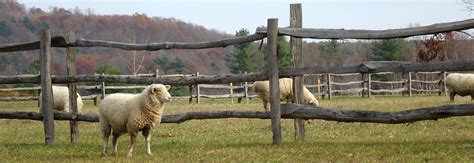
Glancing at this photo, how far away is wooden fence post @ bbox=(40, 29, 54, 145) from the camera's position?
40.8ft

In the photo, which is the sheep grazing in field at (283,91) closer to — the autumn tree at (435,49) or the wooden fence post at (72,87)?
the wooden fence post at (72,87)

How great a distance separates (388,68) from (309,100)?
10322 millimetres

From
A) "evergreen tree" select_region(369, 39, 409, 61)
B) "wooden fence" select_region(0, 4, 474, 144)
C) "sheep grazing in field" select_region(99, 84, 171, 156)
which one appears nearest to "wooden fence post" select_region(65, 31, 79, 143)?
"wooden fence" select_region(0, 4, 474, 144)

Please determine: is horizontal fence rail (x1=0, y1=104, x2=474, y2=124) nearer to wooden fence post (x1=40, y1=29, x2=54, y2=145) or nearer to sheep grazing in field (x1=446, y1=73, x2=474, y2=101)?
wooden fence post (x1=40, y1=29, x2=54, y2=145)

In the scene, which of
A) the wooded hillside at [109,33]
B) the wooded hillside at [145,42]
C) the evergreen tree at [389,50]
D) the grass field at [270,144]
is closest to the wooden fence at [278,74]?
the grass field at [270,144]

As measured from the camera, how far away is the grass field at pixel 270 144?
8.91 m

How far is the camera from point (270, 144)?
10672 millimetres

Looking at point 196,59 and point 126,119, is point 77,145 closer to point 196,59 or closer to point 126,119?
point 126,119

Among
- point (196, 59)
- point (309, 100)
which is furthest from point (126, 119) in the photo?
point (196, 59)

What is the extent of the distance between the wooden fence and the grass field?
1.42 feet

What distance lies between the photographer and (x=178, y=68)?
77.1m

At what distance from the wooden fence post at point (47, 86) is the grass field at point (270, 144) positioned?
0.32m

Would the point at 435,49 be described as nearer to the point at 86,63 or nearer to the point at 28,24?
the point at 86,63

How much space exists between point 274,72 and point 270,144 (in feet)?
3.69
